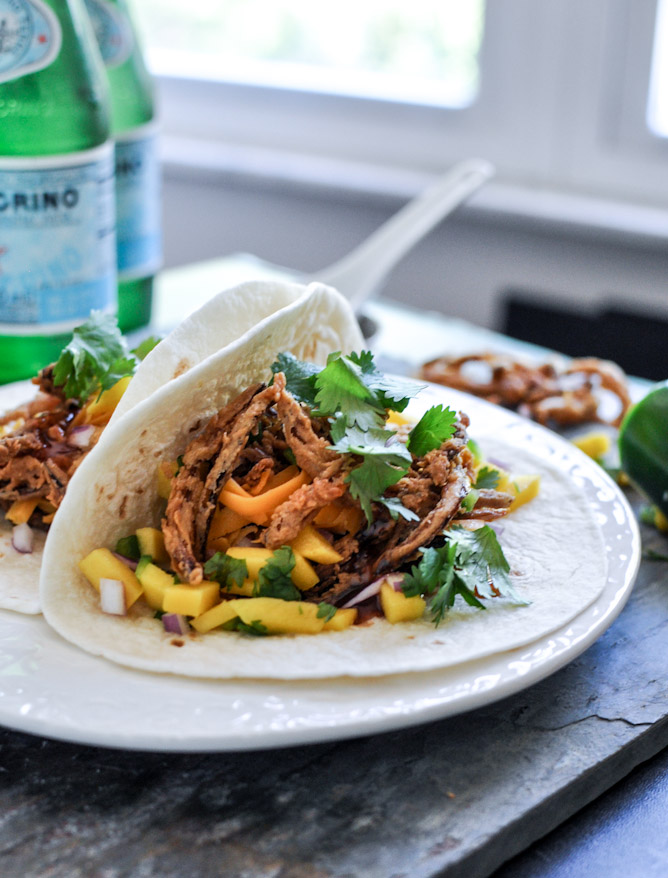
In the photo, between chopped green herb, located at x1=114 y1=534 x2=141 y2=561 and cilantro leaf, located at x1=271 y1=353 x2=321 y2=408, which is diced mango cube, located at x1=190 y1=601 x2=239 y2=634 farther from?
cilantro leaf, located at x1=271 y1=353 x2=321 y2=408

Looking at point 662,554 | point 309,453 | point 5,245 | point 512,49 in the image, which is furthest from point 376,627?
point 512,49

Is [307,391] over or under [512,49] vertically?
under

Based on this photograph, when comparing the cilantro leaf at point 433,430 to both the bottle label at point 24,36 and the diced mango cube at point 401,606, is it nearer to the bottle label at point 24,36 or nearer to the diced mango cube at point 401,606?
the diced mango cube at point 401,606

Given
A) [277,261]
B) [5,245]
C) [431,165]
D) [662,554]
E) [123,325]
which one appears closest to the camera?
[662,554]

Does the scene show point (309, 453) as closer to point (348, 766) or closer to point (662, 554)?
point (348, 766)

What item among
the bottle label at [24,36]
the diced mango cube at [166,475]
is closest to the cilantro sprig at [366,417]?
the diced mango cube at [166,475]

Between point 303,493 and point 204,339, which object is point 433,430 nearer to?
point 303,493

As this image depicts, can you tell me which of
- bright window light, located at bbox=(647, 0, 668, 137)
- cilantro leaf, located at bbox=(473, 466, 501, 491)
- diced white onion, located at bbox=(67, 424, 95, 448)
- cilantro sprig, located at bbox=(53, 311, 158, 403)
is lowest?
cilantro leaf, located at bbox=(473, 466, 501, 491)

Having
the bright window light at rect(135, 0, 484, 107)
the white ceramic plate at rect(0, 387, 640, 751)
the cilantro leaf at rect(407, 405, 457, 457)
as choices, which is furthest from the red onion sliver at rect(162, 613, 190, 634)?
the bright window light at rect(135, 0, 484, 107)
